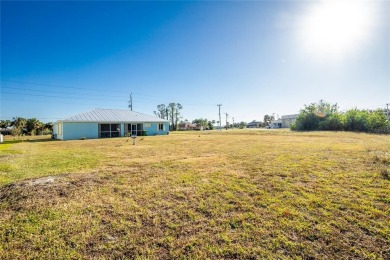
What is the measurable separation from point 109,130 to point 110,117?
1861 mm

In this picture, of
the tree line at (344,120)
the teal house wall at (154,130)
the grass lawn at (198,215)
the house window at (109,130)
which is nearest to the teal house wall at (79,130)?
the house window at (109,130)

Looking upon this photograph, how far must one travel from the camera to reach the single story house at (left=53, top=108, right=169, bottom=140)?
22.9 meters

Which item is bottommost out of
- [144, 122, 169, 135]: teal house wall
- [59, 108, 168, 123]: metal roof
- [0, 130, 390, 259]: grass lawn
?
[0, 130, 390, 259]: grass lawn

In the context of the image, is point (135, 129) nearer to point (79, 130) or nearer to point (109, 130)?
point (109, 130)

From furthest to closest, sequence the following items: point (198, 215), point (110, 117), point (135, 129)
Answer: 1. point (135, 129)
2. point (110, 117)
3. point (198, 215)

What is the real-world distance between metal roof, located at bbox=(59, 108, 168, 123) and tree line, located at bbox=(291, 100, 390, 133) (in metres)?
27.0

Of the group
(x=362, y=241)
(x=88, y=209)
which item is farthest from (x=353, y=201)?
(x=88, y=209)

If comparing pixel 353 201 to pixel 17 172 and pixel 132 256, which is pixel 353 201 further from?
pixel 17 172

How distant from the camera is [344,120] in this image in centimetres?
A: 2961

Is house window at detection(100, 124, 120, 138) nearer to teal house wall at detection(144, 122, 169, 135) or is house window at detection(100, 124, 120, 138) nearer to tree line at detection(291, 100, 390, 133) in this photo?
teal house wall at detection(144, 122, 169, 135)

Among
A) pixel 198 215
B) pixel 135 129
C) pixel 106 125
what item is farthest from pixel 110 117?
pixel 198 215

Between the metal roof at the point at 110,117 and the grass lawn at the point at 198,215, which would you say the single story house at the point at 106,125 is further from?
the grass lawn at the point at 198,215

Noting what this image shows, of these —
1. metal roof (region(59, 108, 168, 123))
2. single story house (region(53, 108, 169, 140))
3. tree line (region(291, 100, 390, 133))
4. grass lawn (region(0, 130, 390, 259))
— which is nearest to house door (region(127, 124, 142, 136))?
single story house (region(53, 108, 169, 140))

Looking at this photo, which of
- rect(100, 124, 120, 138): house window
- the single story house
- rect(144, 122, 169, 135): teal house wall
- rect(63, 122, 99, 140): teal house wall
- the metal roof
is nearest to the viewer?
rect(63, 122, 99, 140): teal house wall
